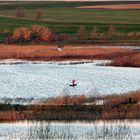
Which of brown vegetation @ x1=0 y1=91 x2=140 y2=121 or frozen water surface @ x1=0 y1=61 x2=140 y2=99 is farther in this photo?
frozen water surface @ x1=0 y1=61 x2=140 y2=99

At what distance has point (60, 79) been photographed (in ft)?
142

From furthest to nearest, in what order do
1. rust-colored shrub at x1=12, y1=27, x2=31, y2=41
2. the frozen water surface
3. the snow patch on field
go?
rust-colored shrub at x1=12, y1=27, x2=31, y2=41 < the frozen water surface < the snow patch on field

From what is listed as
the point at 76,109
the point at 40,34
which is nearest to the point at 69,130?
the point at 76,109

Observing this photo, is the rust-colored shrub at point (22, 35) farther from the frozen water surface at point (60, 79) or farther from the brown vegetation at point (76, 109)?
the brown vegetation at point (76, 109)

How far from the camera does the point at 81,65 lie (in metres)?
51.8

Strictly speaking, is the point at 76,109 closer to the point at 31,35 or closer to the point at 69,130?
the point at 69,130

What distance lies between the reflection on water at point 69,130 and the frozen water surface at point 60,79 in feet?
24.6

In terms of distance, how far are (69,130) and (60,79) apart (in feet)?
59.4

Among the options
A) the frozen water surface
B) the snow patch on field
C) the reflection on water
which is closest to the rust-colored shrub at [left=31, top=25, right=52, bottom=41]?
the snow patch on field

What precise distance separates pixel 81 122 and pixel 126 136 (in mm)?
3201

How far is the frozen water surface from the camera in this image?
3644 centimetres

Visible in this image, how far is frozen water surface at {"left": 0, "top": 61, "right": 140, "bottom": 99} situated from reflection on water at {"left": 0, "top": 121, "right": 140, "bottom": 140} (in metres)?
7.50

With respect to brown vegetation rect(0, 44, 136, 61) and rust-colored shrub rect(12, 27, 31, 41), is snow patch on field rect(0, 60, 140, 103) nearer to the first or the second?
brown vegetation rect(0, 44, 136, 61)

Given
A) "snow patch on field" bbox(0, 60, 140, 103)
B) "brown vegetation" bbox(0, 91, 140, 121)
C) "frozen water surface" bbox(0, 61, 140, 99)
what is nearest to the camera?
"brown vegetation" bbox(0, 91, 140, 121)
